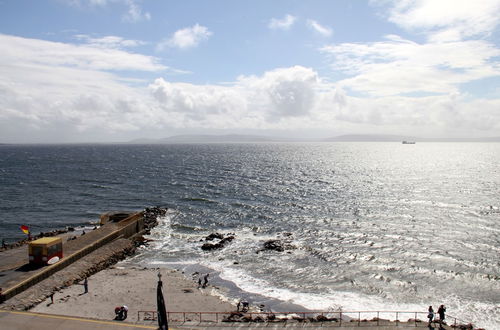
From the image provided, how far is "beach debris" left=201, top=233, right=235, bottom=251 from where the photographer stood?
47.0 meters

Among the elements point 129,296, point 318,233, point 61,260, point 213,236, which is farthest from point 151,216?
point 129,296

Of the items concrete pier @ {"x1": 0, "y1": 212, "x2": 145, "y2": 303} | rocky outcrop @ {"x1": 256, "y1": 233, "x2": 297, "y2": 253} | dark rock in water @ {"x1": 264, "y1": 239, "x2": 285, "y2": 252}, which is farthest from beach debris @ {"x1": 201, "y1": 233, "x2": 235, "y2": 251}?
concrete pier @ {"x1": 0, "y1": 212, "x2": 145, "y2": 303}

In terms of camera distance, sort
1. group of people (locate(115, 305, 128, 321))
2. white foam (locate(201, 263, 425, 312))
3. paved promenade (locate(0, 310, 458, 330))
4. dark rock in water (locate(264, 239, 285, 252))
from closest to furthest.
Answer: paved promenade (locate(0, 310, 458, 330)) → group of people (locate(115, 305, 128, 321)) → white foam (locate(201, 263, 425, 312)) → dark rock in water (locate(264, 239, 285, 252))

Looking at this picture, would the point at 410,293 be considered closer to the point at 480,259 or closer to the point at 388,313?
the point at 388,313

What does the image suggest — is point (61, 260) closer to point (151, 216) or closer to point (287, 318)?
point (287, 318)

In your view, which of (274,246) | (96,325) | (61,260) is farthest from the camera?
(274,246)

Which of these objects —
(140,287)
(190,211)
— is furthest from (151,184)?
(140,287)

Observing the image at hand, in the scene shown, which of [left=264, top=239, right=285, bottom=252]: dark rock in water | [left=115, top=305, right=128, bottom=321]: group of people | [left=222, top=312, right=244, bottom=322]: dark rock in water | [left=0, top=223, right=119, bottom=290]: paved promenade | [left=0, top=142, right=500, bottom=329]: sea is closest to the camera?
[left=115, top=305, right=128, bottom=321]: group of people

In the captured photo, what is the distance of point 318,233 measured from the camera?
53000 mm

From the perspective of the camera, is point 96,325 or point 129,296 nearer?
point 96,325

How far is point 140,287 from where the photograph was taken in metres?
34.1

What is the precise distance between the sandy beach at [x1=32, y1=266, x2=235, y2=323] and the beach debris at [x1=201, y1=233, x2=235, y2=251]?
29.1 feet

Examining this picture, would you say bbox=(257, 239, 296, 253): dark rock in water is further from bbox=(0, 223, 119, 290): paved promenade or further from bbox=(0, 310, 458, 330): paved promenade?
bbox=(0, 310, 458, 330): paved promenade

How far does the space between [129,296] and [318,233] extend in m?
29.3
